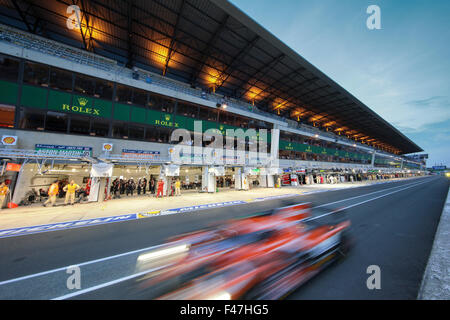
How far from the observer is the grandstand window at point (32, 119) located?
40.1ft

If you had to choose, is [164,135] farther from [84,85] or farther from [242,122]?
[242,122]

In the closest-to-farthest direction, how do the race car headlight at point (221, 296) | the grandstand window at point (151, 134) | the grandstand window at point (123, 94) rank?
the race car headlight at point (221, 296), the grandstand window at point (123, 94), the grandstand window at point (151, 134)

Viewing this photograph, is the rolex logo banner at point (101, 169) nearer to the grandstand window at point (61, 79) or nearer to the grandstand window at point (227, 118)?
the grandstand window at point (61, 79)

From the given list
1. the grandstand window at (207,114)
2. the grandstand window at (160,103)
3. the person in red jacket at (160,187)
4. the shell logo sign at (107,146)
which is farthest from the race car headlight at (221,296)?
the grandstand window at (207,114)

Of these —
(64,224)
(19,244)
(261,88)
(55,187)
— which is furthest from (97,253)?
(261,88)

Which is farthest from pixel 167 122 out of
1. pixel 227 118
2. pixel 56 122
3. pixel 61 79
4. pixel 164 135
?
pixel 61 79

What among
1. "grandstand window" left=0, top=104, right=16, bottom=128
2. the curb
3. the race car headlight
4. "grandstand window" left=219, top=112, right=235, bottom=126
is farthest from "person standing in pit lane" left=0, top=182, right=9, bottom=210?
"grandstand window" left=219, top=112, right=235, bottom=126

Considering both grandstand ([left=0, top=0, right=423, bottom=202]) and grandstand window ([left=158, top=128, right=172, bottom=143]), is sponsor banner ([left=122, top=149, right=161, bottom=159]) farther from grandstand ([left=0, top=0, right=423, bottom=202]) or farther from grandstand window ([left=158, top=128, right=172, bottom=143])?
grandstand window ([left=158, top=128, right=172, bottom=143])

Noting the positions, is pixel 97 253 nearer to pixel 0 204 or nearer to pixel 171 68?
pixel 0 204

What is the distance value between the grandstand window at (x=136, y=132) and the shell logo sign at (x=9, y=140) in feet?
25.1

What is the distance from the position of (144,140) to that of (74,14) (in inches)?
563

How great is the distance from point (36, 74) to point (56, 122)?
4185mm

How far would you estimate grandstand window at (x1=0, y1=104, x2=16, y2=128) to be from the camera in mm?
11750

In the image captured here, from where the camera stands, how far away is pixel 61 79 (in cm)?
1356
